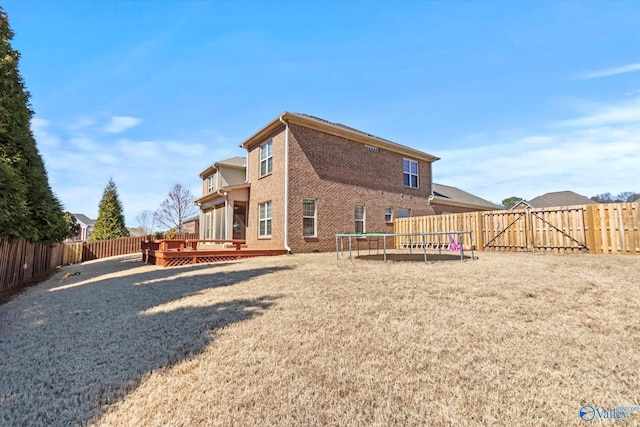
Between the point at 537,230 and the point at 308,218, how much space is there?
9496 mm

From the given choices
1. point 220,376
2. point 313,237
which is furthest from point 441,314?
point 313,237

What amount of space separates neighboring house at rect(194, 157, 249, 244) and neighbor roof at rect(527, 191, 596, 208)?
100 ft

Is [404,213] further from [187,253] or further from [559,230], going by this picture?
[187,253]

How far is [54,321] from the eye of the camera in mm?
5109

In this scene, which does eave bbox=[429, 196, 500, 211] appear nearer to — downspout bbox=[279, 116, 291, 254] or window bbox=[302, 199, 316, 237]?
window bbox=[302, 199, 316, 237]

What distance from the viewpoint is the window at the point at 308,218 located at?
13570 millimetres

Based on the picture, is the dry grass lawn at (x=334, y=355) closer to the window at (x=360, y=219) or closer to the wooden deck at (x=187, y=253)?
the wooden deck at (x=187, y=253)

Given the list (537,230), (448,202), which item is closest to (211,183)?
(448,202)

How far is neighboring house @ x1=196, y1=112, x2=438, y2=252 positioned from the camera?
1329cm

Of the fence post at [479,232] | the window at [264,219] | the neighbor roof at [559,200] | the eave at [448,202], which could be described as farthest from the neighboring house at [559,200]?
the window at [264,219]

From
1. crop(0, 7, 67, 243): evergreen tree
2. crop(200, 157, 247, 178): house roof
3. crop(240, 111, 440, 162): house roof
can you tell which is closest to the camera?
crop(0, 7, 67, 243): evergreen tree

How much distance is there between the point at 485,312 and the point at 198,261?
10.4 m

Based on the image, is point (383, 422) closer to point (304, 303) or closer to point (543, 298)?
point (304, 303)

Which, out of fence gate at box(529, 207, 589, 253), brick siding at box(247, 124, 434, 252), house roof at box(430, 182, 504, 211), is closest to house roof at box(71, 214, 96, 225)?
brick siding at box(247, 124, 434, 252)
